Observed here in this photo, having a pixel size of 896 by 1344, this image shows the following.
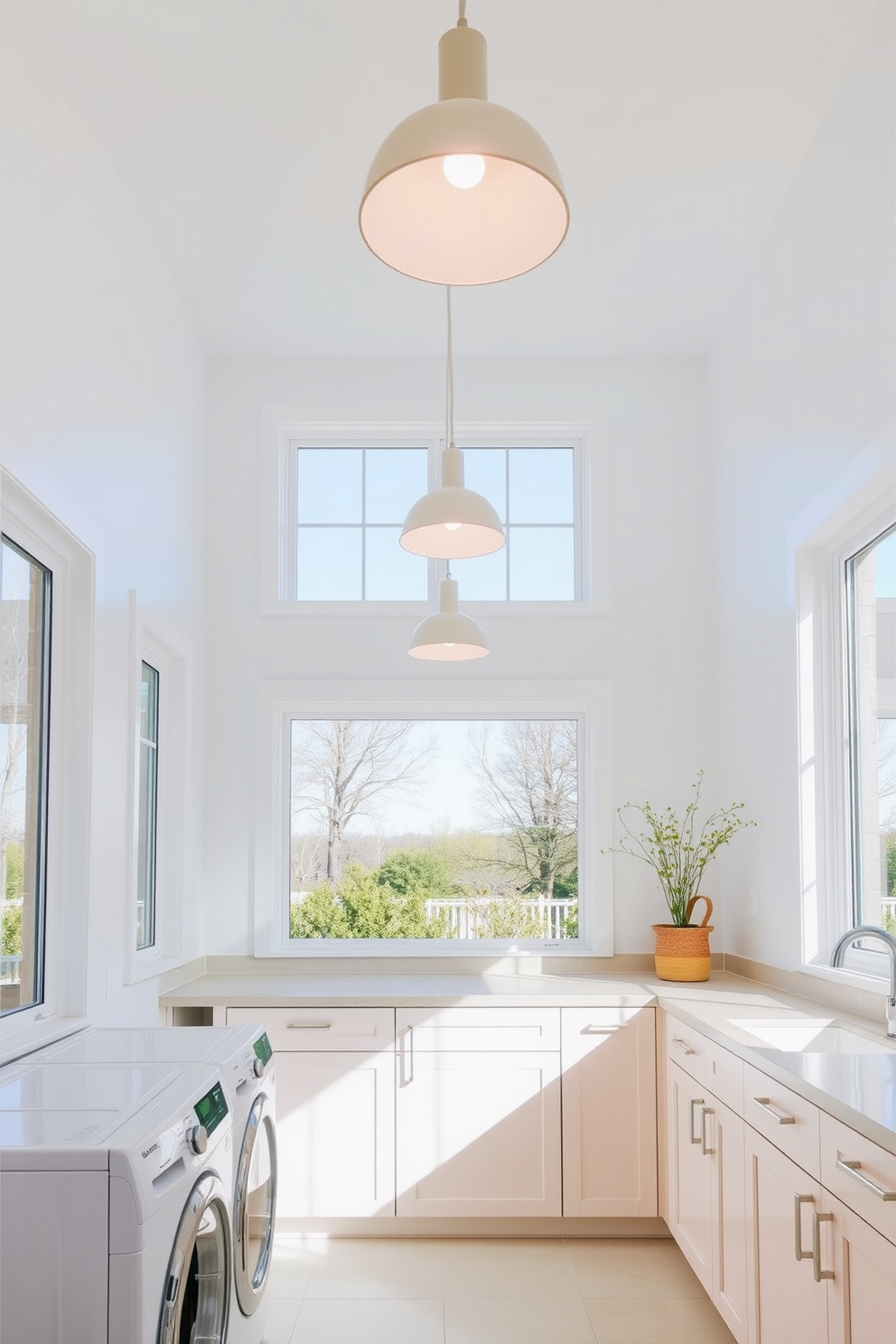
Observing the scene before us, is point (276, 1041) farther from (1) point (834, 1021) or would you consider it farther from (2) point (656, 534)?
(2) point (656, 534)

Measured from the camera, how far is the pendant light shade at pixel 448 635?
136 inches

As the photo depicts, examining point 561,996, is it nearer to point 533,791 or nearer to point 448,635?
point 533,791

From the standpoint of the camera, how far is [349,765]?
463cm

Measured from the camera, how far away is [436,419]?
15.4 feet

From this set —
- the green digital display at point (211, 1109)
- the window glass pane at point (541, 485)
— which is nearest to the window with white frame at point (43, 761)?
the green digital display at point (211, 1109)

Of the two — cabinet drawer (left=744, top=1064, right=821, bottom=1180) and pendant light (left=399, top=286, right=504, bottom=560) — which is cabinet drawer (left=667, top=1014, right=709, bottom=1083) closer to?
cabinet drawer (left=744, top=1064, right=821, bottom=1180)

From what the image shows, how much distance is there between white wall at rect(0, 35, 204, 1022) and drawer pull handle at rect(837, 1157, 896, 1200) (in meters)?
1.94

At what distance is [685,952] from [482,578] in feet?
5.53

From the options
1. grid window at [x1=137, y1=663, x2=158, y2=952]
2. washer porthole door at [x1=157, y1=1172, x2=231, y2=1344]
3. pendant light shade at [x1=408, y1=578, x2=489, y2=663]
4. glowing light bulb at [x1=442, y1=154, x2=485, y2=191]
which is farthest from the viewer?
grid window at [x1=137, y1=663, x2=158, y2=952]

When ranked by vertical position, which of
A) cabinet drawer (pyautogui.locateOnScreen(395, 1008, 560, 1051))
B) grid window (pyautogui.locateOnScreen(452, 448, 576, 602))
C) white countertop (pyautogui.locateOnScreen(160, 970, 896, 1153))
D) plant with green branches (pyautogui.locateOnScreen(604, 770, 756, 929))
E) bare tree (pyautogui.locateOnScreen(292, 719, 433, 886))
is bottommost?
cabinet drawer (pyautogui.locateOnScreen(395, 1008, 560, 1051))

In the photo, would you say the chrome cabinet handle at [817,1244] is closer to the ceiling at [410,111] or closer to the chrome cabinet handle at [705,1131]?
the chrome cabinet handle at [705,1131]

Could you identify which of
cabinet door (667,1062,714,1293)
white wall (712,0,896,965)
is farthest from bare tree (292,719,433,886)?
cabinet door (667,1062,714,1293)

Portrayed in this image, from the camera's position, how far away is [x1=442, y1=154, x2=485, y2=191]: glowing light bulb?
1.52m

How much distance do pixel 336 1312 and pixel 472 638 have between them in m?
1.98
